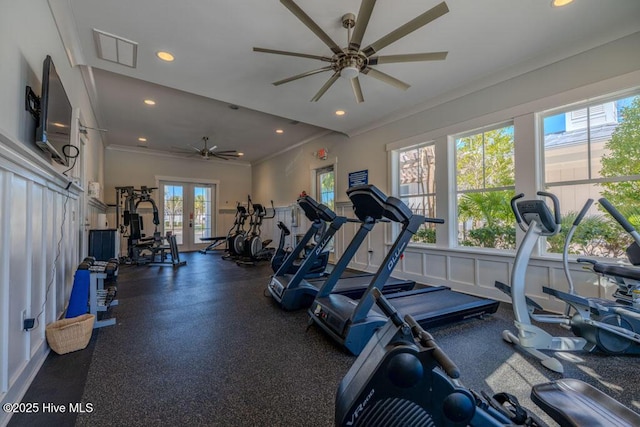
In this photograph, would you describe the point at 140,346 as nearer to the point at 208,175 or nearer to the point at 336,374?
the point at 336,374

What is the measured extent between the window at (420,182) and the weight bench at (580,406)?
3.31 meters

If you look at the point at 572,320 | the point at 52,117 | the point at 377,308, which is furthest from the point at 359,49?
the point at 572,320

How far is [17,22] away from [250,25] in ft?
5.39

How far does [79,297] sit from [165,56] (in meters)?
2.67

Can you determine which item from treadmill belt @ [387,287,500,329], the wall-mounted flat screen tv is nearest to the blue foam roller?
the wall-mounted flat screen tv

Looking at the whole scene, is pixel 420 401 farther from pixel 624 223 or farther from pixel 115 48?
pixel 115 48

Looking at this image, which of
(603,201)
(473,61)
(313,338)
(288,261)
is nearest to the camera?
(603,201)

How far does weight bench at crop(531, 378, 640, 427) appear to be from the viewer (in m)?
1.00

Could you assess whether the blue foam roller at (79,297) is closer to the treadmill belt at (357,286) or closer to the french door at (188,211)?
the treadmill belt at (357,286)

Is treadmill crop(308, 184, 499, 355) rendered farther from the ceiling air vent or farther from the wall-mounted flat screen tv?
the ceiling air vent

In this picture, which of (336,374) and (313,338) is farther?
(313,338)

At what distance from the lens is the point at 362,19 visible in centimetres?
199

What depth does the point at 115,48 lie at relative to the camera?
9.53 ft

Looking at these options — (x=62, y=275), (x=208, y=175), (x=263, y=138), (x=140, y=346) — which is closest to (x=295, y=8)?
(x=140, y=346)
